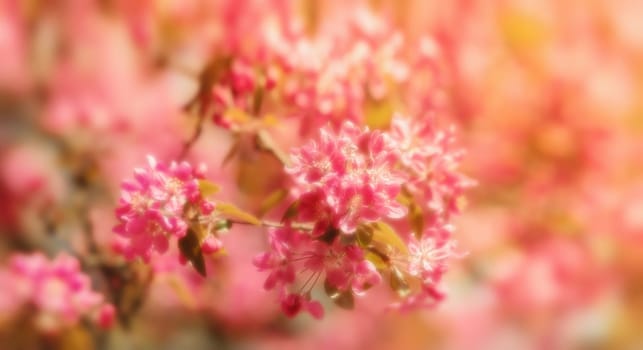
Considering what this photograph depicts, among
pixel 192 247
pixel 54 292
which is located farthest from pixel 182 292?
pixel 192 247

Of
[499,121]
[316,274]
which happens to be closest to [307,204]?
[316,274]

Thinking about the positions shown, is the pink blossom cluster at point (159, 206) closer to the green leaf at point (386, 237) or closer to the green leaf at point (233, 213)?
the green leaf at point (233, 213)

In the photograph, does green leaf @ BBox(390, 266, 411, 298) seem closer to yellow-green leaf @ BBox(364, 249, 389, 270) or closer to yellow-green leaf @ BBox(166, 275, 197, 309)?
yellow-green leaf @ BBox(364, 249, 389, 270)

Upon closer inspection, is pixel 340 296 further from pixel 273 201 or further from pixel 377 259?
pixel 273 201

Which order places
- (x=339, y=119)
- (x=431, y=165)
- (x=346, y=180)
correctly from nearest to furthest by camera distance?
1. (x=346, y=180)
2. (x=431, y=165)
3. (x=339, y=119)

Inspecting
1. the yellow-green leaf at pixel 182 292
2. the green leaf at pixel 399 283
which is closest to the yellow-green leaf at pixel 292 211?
the green leaf at pixel 399 283
